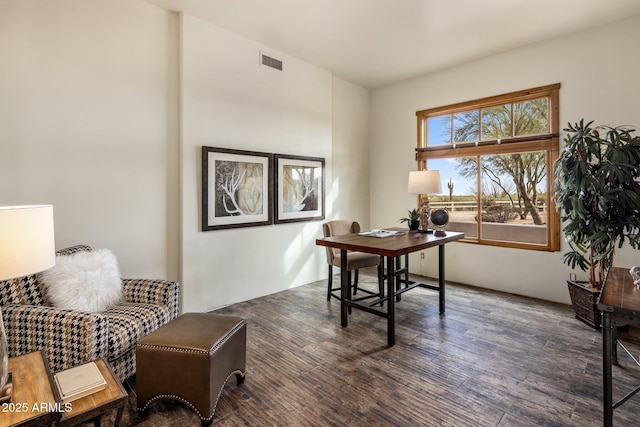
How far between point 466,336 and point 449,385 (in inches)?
34.9

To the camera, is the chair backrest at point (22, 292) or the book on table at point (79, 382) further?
the chair backrest at point (22, 292)

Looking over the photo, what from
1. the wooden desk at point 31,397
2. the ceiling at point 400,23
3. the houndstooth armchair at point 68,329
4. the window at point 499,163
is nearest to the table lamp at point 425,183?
the window at point 499,163

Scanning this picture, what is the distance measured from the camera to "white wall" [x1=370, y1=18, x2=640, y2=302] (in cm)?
349

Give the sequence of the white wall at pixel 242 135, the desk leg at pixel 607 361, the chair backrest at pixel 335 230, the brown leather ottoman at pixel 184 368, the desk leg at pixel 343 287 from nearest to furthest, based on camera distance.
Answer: the desk leg at pixel 607 361 → the brown leather ottoman at pixel 184 368 → the desk leg at pixel 343 287 → the white wall at pixel 242 135 → the chair backrest at pixel 335 230

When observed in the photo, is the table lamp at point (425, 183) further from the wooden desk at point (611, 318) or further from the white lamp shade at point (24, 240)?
the white lamp shade at point (24, 240)

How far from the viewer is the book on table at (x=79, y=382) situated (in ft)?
4.77

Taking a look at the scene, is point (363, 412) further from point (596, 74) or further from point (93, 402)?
point (596, 74)

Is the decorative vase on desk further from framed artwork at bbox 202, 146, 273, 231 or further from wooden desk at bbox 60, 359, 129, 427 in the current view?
wooden desk at bbox 60, 359, 129, 427

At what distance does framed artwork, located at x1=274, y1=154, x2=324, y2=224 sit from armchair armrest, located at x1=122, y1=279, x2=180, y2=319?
194 cm

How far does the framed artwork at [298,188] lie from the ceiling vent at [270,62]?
44.6 inches

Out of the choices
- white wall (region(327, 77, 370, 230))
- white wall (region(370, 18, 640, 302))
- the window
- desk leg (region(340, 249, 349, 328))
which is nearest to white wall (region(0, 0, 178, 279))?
desk leg (region(340, 249, 349, 328))

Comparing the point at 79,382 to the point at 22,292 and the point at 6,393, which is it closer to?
the point at 6,393

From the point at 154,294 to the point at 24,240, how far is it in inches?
50.1

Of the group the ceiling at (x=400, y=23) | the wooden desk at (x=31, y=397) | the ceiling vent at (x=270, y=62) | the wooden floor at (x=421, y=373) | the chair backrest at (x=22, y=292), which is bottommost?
the wooden floor at (x=421, y=373)
